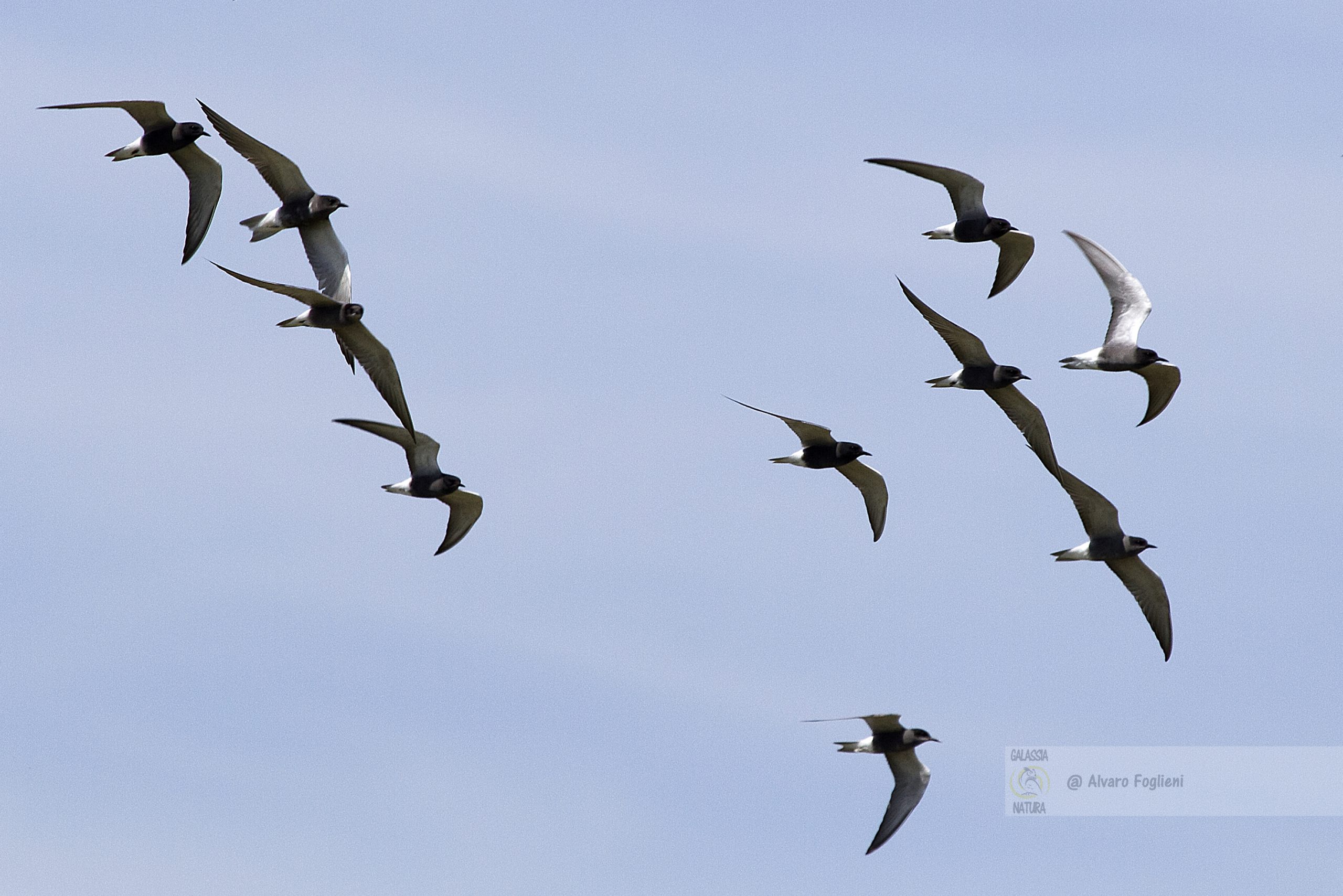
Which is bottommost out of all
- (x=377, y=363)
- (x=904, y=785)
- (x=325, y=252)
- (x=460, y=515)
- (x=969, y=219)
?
(x=904, y=785)

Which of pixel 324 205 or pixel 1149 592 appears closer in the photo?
pixel 324 205

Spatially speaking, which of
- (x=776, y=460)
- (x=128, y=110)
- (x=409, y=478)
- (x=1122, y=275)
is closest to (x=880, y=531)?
(x=776, y=460)

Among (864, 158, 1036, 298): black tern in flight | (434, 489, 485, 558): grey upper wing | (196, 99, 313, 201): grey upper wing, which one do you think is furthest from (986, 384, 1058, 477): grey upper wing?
(196, 99, 313, 201): grey upper wing

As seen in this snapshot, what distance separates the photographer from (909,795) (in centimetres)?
3950

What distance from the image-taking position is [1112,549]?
3931 cm

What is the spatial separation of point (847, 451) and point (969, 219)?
16.8 feet

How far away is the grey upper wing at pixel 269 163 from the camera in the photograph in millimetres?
35875

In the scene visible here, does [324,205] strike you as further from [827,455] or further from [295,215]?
[827,455]

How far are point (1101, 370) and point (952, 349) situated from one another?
3.13m

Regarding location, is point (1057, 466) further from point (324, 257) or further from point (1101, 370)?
point (324, 257)

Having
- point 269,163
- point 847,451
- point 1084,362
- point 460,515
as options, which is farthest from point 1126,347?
point 269,163

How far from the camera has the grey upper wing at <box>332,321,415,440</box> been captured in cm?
3500

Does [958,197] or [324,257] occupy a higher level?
[958,197]

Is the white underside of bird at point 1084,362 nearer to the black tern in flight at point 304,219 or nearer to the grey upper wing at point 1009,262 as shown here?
the grey upper wing at point 1009,262
